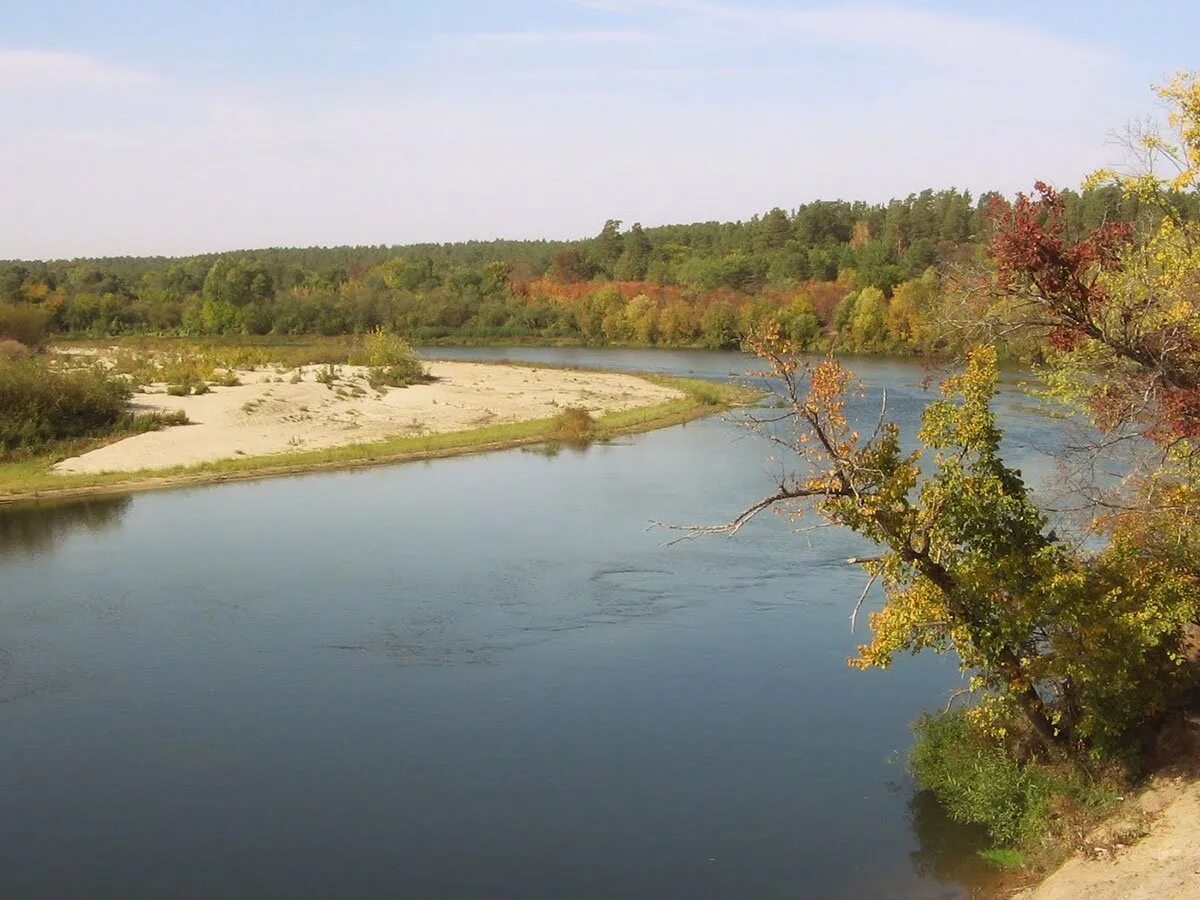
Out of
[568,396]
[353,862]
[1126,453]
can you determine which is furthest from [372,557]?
[568,396]

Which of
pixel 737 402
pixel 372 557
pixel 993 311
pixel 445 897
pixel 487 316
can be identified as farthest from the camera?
pixel 487 316

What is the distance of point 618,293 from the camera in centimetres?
10238

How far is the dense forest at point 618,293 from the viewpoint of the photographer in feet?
284

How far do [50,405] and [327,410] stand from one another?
36.0ft

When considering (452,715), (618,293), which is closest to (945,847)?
(452,715)

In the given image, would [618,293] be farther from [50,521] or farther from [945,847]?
[945,847]

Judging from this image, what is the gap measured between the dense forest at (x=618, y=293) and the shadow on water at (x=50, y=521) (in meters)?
41.4

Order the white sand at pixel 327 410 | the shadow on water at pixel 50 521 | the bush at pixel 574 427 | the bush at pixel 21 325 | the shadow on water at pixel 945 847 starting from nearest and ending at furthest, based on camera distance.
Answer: the shadow on water at pixel 945 847 → the shadow on water at pixel 50 521 → the white sand at pixel 327 410 → the bush at pixel 574 427 → the bush at pixel 21 325

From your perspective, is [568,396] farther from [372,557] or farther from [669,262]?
[669,262]

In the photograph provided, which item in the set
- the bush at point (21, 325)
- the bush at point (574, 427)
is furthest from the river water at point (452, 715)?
the bush at point (21, 325)

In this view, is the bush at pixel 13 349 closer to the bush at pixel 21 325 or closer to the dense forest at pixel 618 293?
the bush at pixel 21 325

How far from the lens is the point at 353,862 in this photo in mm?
13914

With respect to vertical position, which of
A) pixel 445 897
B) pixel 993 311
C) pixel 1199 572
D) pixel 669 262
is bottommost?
pixel 445 897

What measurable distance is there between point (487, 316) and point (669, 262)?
28.7m
